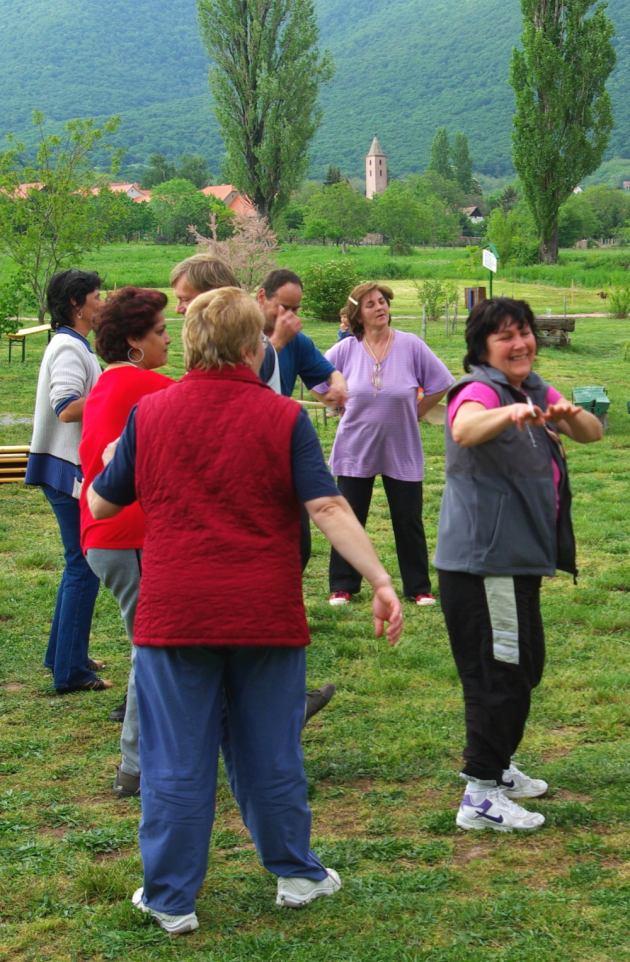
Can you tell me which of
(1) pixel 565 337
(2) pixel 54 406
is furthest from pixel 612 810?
(1) pixel 565 337

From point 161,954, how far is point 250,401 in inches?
60.4

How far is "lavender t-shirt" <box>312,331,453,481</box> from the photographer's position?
7.26 m

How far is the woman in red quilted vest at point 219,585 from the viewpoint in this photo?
3307 mm

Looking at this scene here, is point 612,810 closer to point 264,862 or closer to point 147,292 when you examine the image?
point 264,862

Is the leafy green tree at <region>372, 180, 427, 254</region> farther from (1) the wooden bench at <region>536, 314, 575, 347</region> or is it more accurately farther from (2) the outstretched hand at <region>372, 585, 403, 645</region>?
(2) the outstretched hand at <region>372, 585, 403, 645</region>

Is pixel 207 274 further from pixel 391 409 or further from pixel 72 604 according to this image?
pixel 391 409

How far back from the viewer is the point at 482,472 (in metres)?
4.02

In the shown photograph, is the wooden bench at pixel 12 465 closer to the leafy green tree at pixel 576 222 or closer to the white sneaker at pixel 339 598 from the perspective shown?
the white sneaker at pixel 339 598

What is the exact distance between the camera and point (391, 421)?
7.27 meters

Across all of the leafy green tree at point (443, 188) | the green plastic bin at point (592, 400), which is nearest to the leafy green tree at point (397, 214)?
the leafy green tree at point (443, 188)

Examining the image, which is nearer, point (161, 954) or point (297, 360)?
point (161, 954)

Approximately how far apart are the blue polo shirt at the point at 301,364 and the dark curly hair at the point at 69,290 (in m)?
0.92

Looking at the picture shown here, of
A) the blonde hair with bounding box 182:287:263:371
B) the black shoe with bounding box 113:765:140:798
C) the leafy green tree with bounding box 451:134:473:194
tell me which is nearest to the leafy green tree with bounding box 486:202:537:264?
Result: the black shoe with bounding box 113:765:140:798

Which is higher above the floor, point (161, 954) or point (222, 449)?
point (222, 449)
